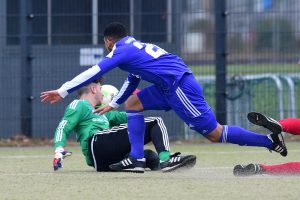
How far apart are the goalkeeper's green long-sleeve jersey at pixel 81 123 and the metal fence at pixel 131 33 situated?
4916mm

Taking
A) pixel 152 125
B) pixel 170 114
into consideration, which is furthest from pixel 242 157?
pixel 170 114

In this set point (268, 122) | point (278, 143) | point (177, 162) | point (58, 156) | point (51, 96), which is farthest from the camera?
point (58, 156)

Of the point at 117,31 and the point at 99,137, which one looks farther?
the point at 99,137

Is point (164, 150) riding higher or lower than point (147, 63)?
lower

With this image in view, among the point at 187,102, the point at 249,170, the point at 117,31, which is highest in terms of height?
the point at 117,31

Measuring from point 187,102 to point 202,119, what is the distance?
223 millimetres

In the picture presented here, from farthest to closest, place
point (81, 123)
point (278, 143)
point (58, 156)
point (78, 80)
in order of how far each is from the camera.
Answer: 1. point (81, 123)
2. point (58, 156)
3. point (278, 143)
4. point (78, 80)

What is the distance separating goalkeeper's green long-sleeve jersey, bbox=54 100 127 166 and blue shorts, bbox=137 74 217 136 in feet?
2.37

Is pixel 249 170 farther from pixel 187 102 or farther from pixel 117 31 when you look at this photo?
pixel 117 31

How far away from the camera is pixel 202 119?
9570 millimetres

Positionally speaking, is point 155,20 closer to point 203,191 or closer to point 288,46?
point 288,46

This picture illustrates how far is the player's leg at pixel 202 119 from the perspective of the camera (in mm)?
9516

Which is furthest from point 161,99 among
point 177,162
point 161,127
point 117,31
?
point 117,31

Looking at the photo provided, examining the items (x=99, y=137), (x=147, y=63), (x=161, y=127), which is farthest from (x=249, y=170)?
(x=99, y=137)
